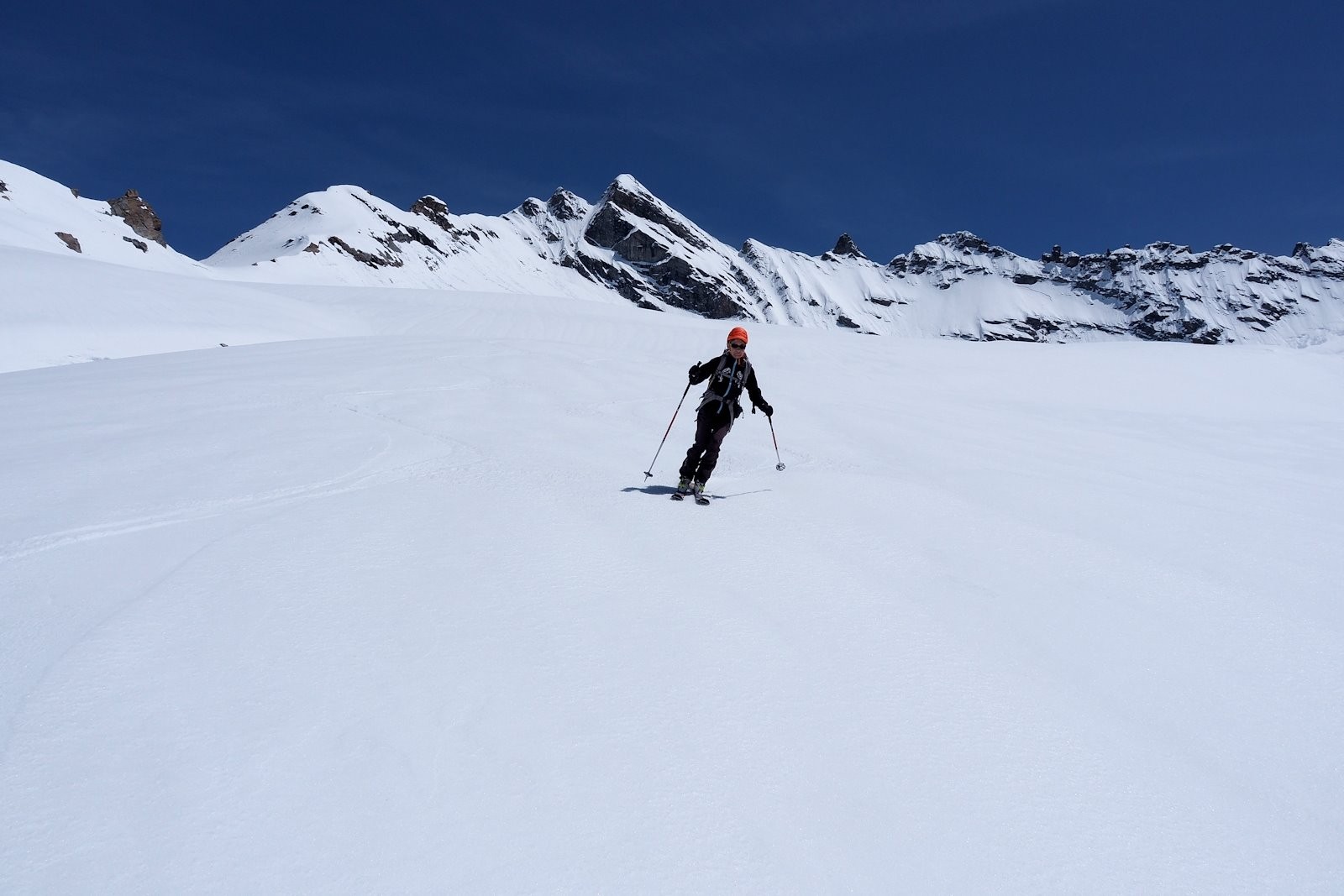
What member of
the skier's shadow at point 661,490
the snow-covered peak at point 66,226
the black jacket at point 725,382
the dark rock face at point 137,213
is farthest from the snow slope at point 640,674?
A: the dark rock face at point 137,213

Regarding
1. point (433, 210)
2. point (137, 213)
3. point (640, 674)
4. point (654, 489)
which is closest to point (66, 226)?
point (137, 213)

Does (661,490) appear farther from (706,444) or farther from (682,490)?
(706,444)

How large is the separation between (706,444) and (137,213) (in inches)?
4498

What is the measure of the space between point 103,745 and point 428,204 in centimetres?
17357

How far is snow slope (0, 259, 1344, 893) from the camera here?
194cm

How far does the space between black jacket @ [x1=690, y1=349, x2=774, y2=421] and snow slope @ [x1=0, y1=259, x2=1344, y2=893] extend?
31.5 inches

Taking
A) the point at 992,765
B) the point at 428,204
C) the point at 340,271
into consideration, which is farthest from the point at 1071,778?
the point at 428,204

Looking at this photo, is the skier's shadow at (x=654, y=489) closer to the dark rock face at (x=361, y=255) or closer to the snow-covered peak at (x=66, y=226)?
the snow-covered peak at (x=66, y=226)

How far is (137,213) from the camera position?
89.1 metres

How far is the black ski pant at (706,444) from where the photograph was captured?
591cm

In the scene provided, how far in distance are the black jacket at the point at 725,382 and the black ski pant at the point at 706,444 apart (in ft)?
0.16

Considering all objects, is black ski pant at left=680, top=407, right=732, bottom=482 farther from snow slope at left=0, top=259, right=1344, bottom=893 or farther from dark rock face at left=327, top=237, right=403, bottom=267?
dark rock face at left=327, top=237, right=403, bottom=267

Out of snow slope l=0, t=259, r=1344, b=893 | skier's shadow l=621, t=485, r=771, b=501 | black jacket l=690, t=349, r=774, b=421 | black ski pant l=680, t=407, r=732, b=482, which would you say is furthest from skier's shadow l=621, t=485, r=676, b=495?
black jacket l=690, t=349, r=774, b=421

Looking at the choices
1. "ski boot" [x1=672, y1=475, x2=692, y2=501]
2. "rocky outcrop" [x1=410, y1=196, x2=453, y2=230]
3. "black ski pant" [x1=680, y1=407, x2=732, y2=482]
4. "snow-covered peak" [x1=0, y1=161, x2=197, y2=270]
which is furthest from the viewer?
"rocky outcrop" [x1=410, y1=196, x2=453, y2=230]
